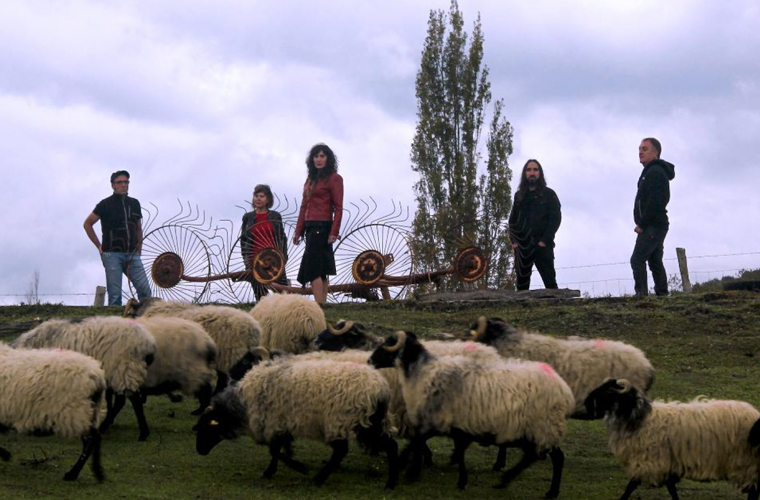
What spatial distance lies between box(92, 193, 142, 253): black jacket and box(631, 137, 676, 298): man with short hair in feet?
26.7

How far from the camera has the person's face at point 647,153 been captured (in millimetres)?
18594

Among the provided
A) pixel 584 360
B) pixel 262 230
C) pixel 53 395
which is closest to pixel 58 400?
pixel 53 395

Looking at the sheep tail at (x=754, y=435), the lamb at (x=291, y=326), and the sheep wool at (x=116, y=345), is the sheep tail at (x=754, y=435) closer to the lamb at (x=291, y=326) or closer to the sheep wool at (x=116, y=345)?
the lamb at (x=291, y=326)

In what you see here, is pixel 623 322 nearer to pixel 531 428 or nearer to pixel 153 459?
pixel 531 428

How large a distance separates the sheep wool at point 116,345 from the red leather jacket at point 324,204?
6.13m

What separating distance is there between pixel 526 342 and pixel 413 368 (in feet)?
5.86

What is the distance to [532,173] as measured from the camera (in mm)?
18625

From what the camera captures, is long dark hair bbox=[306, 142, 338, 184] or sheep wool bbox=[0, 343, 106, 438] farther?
long dark hair bbox=[306, 142, 338, 184]

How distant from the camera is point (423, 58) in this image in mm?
39250

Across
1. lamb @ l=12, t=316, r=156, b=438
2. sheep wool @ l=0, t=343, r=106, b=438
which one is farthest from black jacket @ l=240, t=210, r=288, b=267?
sheep wool @ l=0, t=343, r=106, b=438

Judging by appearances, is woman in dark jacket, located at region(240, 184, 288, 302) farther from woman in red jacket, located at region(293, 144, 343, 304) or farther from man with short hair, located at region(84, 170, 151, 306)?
man with short hair, located at region(84, 170, 151, 306)

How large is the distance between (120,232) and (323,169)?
3.41 m

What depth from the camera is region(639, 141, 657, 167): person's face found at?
18594 millimetres

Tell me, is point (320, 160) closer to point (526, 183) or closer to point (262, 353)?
point (526, 183)
